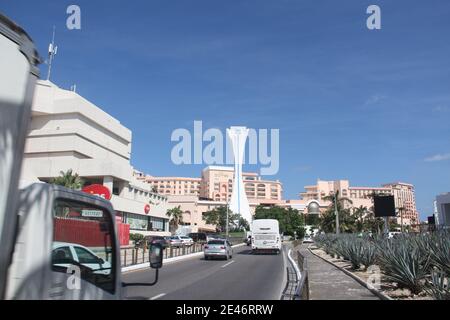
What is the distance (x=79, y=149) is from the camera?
6353 centimetres

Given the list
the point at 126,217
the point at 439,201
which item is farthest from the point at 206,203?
the point at 439,201

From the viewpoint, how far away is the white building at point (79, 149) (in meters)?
61.4

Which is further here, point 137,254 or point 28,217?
point 137,254

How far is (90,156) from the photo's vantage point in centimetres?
6669

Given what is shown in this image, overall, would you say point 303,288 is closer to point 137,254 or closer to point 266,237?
point 137,254

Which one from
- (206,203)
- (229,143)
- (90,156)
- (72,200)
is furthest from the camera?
(206,203)

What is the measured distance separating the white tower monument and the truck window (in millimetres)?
109448

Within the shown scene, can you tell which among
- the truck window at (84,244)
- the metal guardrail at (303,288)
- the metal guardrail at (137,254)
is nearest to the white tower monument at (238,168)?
the metal guardrail at (137,254)

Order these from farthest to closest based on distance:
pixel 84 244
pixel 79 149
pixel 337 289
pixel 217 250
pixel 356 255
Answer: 1. pixel 79 149
2. pixel 217 250
3. pixel 356 255
4. pixel 337 289
5. pixel 84 244

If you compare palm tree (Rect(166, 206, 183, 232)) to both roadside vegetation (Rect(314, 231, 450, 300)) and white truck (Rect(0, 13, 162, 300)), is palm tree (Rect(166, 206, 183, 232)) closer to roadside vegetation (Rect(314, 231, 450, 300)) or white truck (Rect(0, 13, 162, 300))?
roadside vegetation (Rect(314, 231, 450, 300))

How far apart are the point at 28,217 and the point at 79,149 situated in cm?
6444

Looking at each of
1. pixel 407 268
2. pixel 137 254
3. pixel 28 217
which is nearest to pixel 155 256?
pixel 28 217
